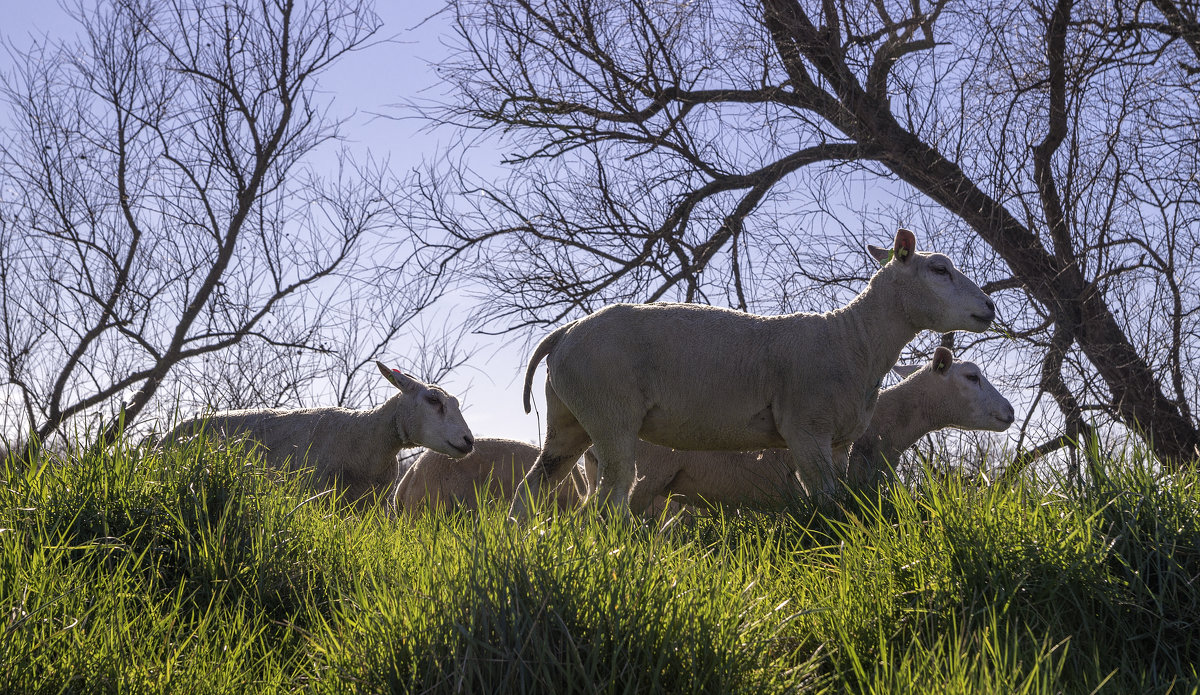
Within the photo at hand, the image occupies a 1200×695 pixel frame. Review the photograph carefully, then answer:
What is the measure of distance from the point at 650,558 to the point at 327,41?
9986mm

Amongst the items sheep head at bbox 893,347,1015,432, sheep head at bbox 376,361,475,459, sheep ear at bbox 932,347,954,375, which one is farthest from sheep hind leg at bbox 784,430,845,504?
sheep head at bbox 376,361,475,459

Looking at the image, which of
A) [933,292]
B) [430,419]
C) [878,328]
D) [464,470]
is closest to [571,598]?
[878,328]

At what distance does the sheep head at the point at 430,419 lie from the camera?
769 centimetres

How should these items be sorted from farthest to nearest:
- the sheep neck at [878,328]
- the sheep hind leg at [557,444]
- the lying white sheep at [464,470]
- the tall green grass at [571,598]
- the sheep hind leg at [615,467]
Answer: the lying white sheep at [464,470]
the sheep hind leg at [557,444]
the sheep neck at [878,328]
the sheep hind leg at [615,467]
the tall green grass at [571,598]

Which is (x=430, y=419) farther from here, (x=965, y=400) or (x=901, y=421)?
(x=965, y=400)

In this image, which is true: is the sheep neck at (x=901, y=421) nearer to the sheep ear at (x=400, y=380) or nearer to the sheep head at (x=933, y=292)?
the sheep head at (x=933, y=292)

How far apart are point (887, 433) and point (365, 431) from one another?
4.00 m

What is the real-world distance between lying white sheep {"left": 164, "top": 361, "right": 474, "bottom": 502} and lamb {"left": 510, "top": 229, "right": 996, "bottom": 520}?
1.79m

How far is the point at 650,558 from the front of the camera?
312cm

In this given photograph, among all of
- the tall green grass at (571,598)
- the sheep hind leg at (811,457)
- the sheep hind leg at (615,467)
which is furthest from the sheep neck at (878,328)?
the tall green grass at (571,598)

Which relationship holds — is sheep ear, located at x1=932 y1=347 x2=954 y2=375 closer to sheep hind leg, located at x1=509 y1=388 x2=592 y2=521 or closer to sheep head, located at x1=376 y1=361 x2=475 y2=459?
sheep hind leg, located at x1=509 y1=388 x2=592 y2=521

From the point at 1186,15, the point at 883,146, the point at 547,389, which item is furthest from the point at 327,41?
the point at 1186,15

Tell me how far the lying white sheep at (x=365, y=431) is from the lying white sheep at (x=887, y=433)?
4.78 ft

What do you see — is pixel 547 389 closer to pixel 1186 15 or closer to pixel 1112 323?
pixel 1112 323
